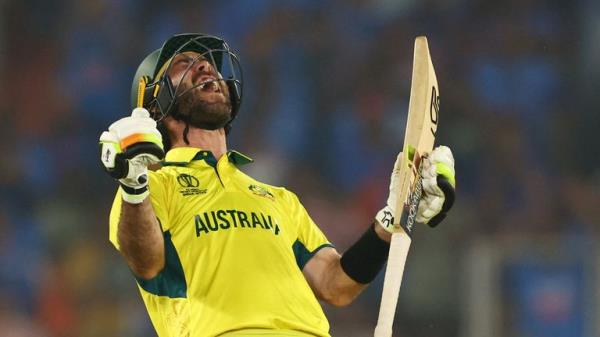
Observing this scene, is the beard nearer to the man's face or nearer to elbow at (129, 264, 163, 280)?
the man's face

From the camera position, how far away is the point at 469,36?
6.26 meters

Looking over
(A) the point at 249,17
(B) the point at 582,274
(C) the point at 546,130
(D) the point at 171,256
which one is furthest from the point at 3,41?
(D) the point at 171,256

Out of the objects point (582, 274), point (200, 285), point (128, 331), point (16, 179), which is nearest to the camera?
point (200, 285)

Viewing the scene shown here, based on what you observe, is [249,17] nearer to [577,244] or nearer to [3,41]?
[3,41]

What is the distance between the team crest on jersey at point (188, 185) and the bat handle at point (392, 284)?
21.7 inches

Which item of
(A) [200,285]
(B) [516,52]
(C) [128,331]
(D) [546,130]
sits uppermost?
(B) [516,52]

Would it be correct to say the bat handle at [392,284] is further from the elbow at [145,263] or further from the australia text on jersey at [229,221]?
the elbow at [145,263]

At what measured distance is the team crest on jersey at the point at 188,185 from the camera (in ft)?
10.4

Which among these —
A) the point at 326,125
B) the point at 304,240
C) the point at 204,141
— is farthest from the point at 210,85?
the point at 326,125

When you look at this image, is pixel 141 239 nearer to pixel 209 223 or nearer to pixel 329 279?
pixel 209 223

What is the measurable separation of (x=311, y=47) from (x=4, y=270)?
204cm

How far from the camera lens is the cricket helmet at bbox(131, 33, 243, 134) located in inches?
135

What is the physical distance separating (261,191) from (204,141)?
0.26 metres

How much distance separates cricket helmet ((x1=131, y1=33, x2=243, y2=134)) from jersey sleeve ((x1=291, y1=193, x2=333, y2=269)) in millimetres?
369
